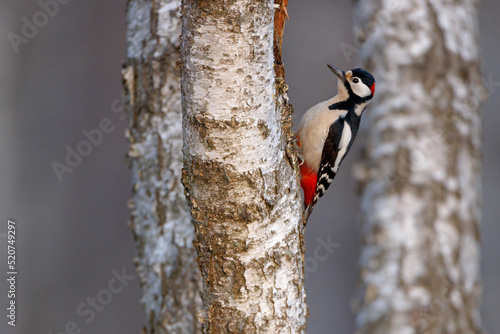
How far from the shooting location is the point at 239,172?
157 centimetres

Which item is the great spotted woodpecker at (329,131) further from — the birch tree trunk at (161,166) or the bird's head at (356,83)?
the birch tree trunk at (161,166)

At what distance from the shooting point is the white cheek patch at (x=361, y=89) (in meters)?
2.83

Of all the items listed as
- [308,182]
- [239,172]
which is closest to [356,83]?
[308,182]

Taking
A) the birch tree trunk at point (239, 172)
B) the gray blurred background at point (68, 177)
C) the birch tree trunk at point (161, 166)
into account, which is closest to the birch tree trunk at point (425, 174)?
the gray blurred background at point (68, 177)

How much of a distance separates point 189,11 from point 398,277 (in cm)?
317

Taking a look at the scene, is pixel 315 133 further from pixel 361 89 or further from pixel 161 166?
pixel 161 166

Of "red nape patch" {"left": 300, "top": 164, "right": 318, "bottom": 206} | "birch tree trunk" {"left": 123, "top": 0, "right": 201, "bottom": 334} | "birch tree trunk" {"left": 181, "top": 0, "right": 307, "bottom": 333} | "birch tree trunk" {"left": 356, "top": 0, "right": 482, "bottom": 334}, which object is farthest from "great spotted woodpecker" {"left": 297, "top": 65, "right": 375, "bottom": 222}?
"birch tree trunk" {"left": 356, "top": 0, "right": 482, "bottom": 334}

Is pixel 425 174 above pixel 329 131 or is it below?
below

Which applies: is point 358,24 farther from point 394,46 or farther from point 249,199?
point 249,199

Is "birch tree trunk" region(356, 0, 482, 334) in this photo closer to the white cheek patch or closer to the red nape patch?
the white cheek patch

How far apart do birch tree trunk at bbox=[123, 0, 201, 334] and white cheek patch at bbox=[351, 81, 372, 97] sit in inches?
41.2

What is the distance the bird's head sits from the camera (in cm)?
280

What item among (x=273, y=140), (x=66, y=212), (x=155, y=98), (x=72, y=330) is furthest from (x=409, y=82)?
(x=72, y=330)

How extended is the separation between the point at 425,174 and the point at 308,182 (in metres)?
1.59
